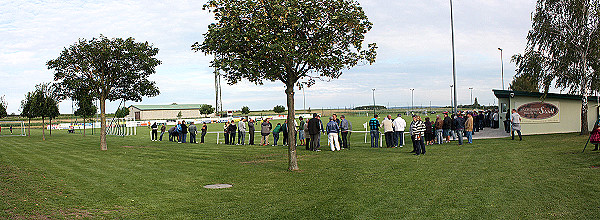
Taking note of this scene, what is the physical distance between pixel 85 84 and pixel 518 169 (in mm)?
18550

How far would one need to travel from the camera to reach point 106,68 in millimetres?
21234

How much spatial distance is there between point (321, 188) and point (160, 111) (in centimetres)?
10458

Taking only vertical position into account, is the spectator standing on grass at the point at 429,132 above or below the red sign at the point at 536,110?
below

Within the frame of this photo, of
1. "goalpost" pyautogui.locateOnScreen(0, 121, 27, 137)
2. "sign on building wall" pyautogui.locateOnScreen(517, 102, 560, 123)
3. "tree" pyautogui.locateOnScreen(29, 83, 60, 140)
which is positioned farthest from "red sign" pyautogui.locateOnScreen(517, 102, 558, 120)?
"goalpost" pyautogui.locateOnScreen(0, 121, 27, 137)

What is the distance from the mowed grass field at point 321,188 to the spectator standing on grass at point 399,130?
5.15 meters

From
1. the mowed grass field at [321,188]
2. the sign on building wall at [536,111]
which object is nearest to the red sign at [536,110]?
the sign on building wall at [536,111]

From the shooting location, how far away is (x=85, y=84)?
20719 millimetres

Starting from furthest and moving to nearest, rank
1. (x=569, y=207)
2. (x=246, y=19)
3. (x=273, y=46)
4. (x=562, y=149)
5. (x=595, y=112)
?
(x=595, y=112) < (x=562, y=149) < (x=246, y=19) < (x=273, y=46) < (x=569, y=207)

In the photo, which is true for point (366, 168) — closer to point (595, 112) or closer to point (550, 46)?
point (550, 46)

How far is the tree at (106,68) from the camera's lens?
20.4 metres

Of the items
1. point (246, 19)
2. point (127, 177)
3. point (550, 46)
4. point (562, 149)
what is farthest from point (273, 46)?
point (550, 46)

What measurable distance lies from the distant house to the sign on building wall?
93139 millimetres

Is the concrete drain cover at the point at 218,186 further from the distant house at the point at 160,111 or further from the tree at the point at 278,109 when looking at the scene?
the distant house at the point at 160,111

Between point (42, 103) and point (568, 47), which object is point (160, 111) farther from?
point (568, 47)
